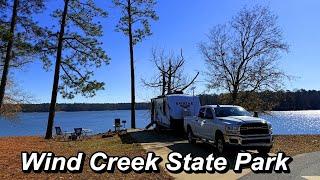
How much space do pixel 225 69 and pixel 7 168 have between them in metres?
23.1

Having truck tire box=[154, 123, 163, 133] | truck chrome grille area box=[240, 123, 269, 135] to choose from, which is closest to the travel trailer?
truck tire box=[154, 123, 163, 133]

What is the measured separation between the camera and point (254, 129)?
16.9m

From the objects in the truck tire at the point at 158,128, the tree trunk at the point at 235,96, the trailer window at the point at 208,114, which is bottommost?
the truck tire at the point at 158,128

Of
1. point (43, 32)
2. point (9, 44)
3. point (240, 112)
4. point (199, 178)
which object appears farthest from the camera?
point (43, 32)

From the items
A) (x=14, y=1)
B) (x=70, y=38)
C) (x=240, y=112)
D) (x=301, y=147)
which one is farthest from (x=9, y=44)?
(x=301, y=147)

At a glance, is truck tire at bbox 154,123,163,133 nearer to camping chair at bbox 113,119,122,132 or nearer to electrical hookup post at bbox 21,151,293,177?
camping chair at bbox 113,119,122,132

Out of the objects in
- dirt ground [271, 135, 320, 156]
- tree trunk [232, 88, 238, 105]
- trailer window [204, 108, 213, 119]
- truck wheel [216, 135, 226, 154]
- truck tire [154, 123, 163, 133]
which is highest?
tree trunk [232, 88, 238, 105]

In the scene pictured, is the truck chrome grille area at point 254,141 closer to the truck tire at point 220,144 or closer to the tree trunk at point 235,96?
the truck tire at point 220,144

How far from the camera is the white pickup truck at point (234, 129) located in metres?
16.8

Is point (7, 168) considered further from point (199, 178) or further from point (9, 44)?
point (9, 44)

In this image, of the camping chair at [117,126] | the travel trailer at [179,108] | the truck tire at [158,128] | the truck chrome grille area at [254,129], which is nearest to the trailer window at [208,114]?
the truck chrome grille area at [254,129]

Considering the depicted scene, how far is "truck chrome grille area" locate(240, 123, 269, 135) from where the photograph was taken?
16.8 meters

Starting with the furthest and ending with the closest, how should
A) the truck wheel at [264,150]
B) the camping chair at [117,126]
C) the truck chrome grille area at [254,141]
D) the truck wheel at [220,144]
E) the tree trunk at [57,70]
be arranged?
the camping chair at [117,126] < the tree trunk at [57,70] < the truck wheel at [220,144] < the truck wheel at [264,150] < the truck chrome grille area at [254,141]

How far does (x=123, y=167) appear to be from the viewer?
47.8 feet
